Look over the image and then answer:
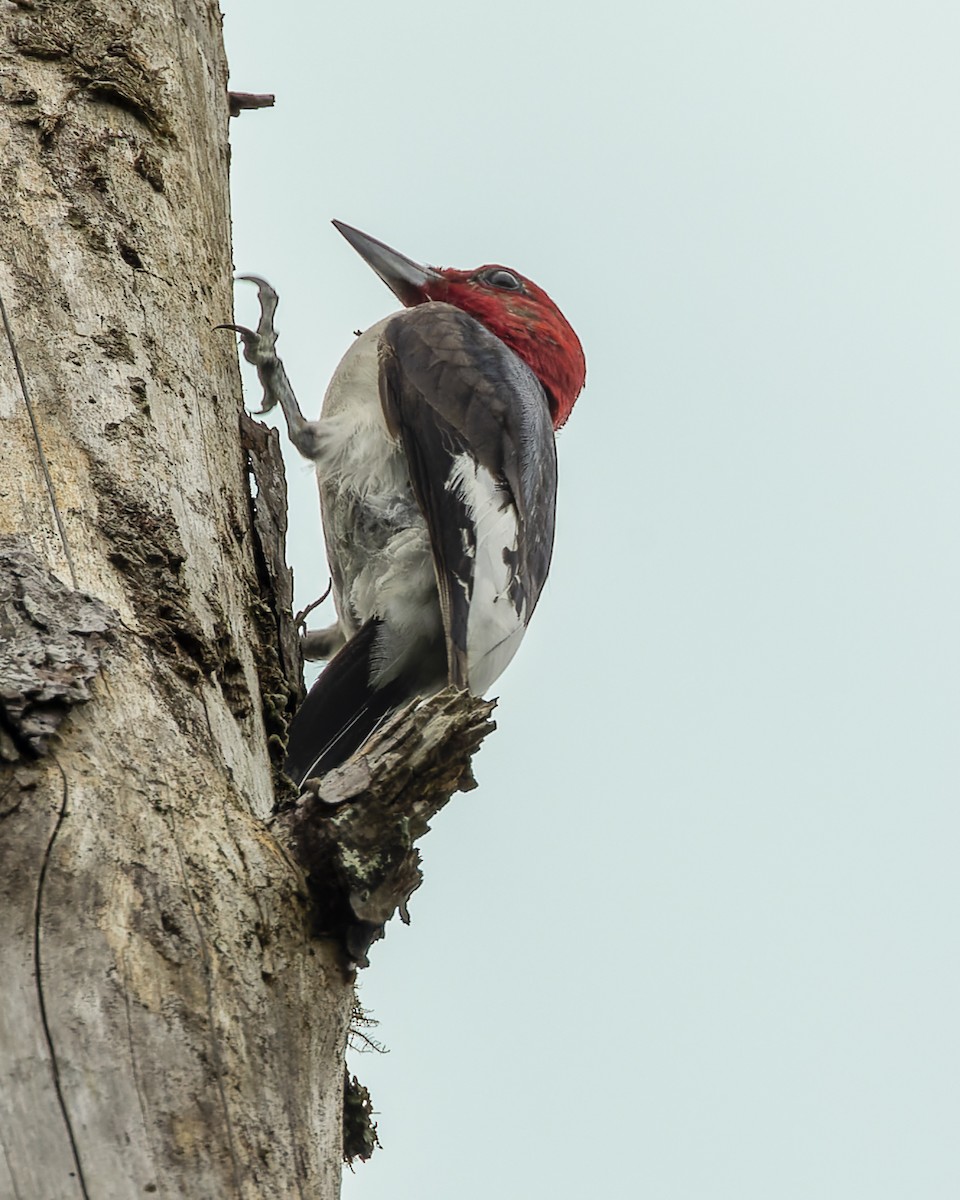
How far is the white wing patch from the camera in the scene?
3.22 meters

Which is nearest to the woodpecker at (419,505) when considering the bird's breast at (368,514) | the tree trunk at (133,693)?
the bird's breast at (368,514)

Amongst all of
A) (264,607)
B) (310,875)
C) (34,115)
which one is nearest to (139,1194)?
(310,875)

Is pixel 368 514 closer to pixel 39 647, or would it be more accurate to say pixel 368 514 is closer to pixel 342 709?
pixel 342 709

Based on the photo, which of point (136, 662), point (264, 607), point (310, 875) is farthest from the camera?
point (264, 607)

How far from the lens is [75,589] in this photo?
173 cm

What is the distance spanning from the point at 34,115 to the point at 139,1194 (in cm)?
180

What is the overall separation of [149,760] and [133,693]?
0.35ft

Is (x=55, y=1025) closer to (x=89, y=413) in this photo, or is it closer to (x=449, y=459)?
(x=89, y=413)

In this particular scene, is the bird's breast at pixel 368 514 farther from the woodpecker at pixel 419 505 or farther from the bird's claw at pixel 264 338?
the bird's claw at pixel 264 338

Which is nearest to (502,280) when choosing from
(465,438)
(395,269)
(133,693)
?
(395,269)

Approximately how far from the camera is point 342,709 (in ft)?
9.94

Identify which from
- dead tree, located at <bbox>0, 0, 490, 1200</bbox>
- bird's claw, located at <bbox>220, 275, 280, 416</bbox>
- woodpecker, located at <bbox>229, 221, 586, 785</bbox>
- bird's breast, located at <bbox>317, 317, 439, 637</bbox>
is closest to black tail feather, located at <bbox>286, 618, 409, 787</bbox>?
woodpecker, located at <bbox>229, 221, 586, 785</bbox>

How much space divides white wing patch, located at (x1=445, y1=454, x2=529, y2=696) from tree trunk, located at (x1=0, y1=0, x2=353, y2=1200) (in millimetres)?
937

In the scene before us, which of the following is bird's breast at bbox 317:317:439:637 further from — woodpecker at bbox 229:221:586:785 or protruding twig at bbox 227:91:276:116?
protruding twig at bbox 227:91:276:116
